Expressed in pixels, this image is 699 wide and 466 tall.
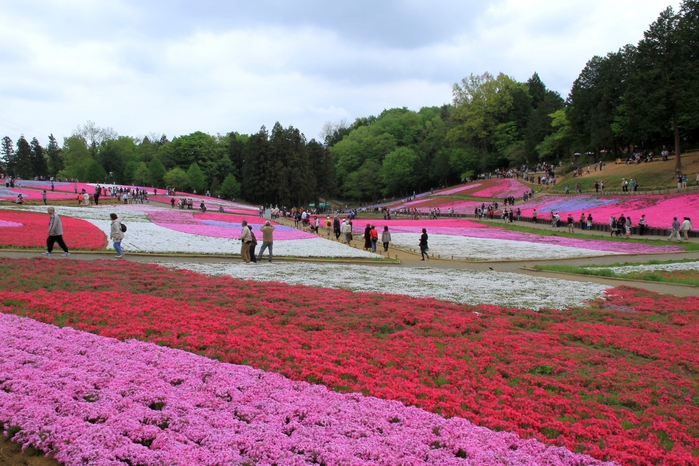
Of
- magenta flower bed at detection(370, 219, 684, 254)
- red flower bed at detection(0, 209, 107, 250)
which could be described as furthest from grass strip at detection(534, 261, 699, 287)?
red flower bed at detection(0, 209, 107, 250)

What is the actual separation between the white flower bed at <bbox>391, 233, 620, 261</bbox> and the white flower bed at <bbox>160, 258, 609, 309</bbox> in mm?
7240

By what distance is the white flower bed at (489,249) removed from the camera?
29188 mm

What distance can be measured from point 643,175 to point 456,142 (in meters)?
64.9

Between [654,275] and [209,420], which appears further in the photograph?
[654,275]

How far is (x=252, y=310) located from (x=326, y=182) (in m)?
94.0

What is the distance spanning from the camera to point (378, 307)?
1395 cm

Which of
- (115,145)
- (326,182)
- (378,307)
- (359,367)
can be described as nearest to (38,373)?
(359,367)

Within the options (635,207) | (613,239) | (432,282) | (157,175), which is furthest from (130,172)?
(432,282)

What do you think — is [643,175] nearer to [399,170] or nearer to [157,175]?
[399,170]

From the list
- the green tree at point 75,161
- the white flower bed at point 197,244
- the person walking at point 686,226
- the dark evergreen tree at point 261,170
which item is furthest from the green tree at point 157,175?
the person walking at point 686,226

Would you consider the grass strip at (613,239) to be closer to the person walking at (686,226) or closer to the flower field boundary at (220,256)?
the person walking at (686,226)

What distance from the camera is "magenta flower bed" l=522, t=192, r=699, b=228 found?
41372mm

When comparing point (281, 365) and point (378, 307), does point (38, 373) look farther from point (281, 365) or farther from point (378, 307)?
point (378, 307)

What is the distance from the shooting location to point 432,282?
19.0 m
